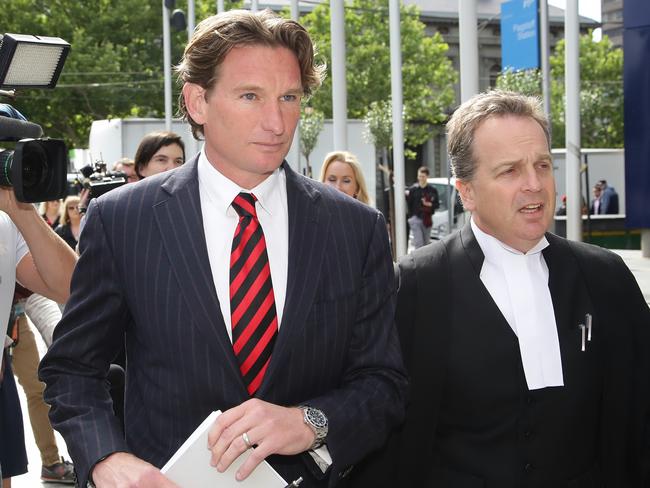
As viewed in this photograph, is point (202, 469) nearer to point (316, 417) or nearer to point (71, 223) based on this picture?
point (316, 417)

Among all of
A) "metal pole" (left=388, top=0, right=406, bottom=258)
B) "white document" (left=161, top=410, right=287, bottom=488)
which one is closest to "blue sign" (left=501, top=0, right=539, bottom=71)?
"metal pole" (left=388, top=0, right=406, bottom=258)

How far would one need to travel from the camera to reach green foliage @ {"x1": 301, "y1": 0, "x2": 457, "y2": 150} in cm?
4922

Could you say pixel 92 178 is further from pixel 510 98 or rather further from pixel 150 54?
pixel 150 54

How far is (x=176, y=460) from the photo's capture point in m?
2.22

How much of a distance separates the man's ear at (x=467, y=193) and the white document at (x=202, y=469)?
1182mm

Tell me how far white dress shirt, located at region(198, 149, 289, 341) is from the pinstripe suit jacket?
38 mm

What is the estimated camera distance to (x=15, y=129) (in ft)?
8.71

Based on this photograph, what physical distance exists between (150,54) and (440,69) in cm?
1658

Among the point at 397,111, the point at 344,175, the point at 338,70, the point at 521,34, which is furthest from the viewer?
the point at 521,34

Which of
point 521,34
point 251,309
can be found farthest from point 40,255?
point 521,34

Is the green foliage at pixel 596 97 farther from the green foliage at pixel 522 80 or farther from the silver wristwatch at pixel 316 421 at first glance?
the silver wristwatch at pixel 316 421

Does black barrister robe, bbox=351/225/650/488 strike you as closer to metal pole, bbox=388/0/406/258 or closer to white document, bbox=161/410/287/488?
white document, bbox=161/410/287/488

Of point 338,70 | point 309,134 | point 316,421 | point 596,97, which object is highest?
point 596,97

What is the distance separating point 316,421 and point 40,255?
1.27 meters
